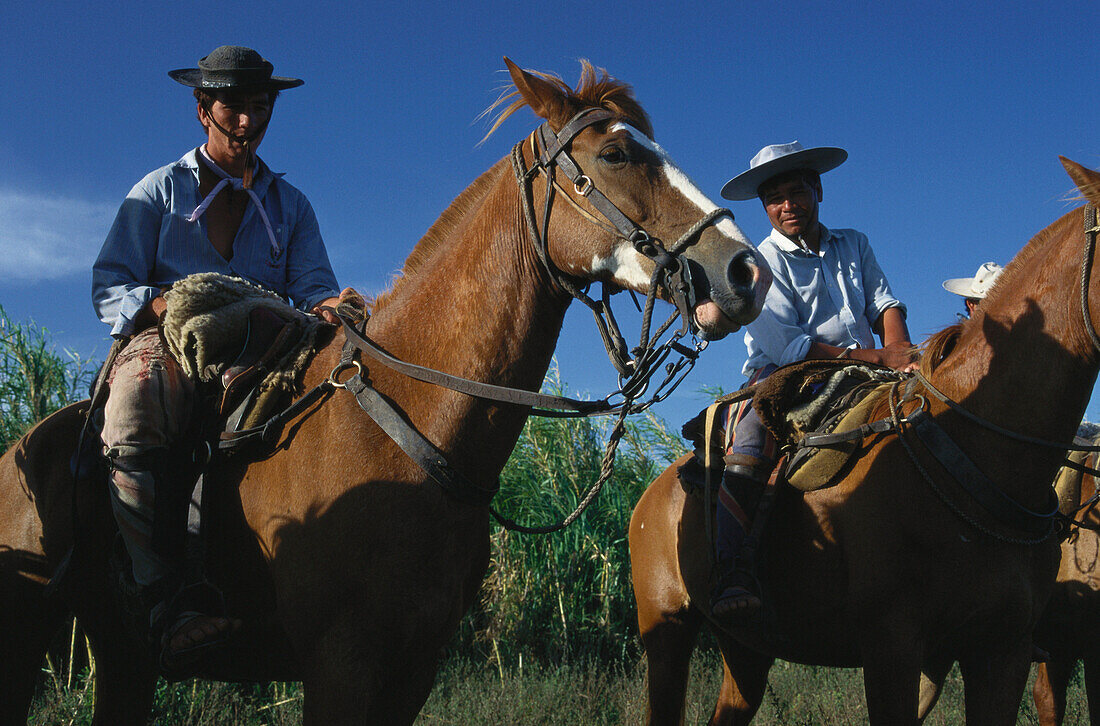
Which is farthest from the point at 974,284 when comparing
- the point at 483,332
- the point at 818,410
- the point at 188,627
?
the point at 188,627

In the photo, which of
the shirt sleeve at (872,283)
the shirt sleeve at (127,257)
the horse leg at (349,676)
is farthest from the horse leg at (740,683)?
the shirt sleeve at (127,257)

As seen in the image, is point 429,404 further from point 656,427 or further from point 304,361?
point 656,427

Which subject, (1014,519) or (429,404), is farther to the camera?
(1014,519)

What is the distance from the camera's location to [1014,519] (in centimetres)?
371

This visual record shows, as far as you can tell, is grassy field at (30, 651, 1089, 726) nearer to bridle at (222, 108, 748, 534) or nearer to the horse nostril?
bridle at (222, 108, 748, 534)

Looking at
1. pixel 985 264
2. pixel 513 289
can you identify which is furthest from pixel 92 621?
pixel 985 264

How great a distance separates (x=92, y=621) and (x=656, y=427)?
9.07 meters

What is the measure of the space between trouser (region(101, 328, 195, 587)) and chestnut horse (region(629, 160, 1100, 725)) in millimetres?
2846

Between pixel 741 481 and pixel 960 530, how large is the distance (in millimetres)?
1063

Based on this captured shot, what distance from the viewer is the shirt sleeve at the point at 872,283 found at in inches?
199

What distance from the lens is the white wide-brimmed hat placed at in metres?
7.52

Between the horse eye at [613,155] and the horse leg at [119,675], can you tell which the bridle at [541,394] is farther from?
the horse leg at [119,675]

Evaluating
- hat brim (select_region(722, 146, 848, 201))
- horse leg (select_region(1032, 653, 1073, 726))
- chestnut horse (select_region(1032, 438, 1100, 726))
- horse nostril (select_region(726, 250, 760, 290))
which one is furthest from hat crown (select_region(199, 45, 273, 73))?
horse leg (select_region(1032, 653, 1073, 726))

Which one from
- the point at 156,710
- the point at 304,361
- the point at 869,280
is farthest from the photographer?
the point at 156,710
